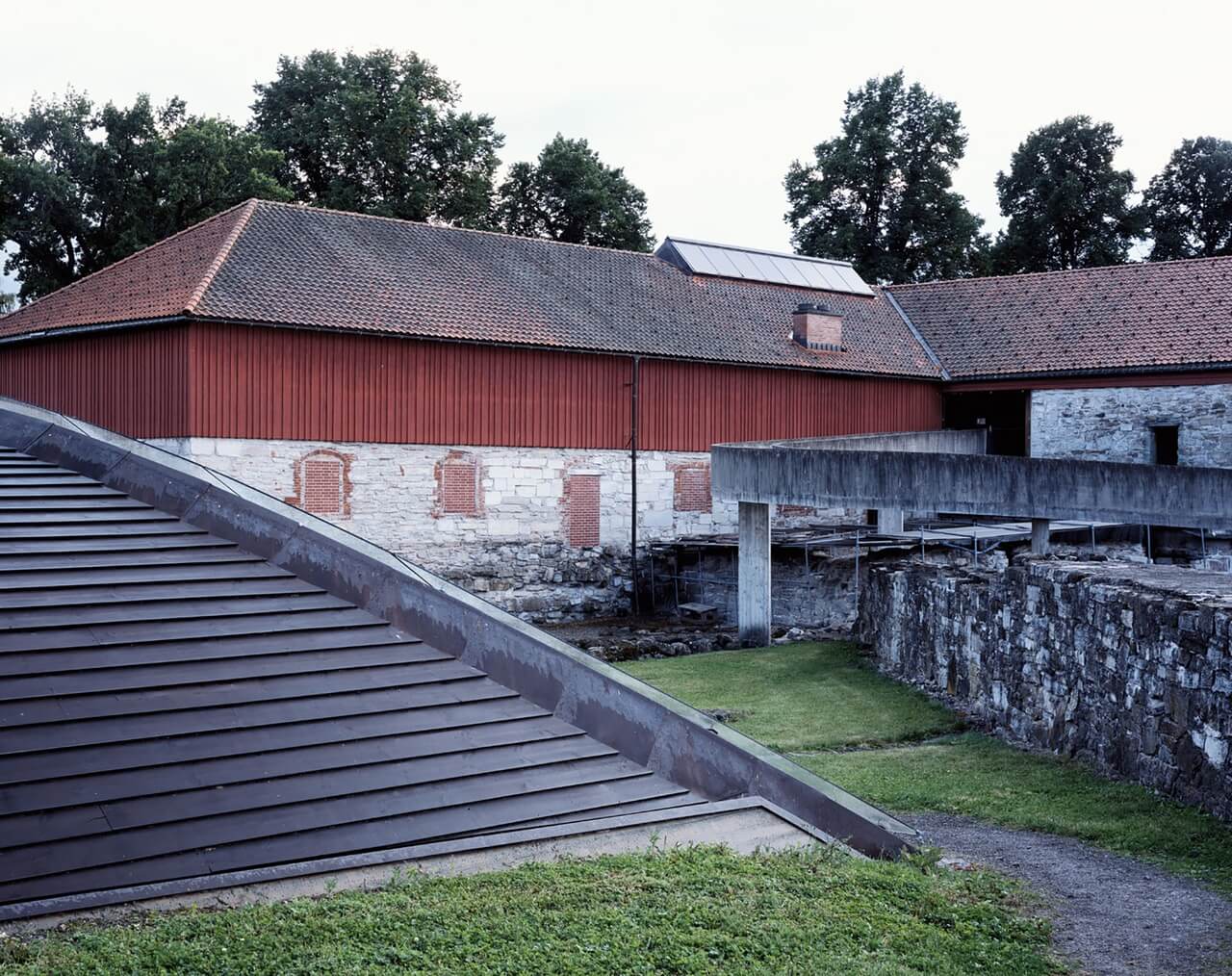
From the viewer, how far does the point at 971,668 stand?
659 inches

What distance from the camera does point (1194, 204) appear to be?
56594 mm

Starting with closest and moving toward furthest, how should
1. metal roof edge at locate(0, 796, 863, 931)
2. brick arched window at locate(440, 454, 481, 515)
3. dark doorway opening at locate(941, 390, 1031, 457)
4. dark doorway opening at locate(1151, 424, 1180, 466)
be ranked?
metal roof edge at locate(0, 796, 863, 931)
brick arched window at locate(440, 454, 481, 515)
dark doorway opening at locate(1151, 424, 1180, 466)
dark doorway opening at locate(941, 390, 1031, 457)

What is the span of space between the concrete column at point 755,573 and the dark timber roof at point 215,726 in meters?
15.8

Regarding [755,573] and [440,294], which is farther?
[440,294]

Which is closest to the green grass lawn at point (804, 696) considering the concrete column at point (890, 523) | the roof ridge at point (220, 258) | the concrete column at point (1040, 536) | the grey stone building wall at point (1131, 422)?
the concrete column at point (1040, 536)

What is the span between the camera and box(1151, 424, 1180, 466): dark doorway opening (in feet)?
111

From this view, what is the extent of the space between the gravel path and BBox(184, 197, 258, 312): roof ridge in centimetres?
1898

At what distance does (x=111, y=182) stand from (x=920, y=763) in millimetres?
36794

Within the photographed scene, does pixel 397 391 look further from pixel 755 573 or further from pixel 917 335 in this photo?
pixel 917 335

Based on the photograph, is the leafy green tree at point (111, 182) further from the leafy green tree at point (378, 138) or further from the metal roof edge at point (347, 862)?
the metal roof edge at point (347, 862)

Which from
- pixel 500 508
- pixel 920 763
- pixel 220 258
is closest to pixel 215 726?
pixel 920 763

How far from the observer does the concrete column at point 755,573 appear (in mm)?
25500

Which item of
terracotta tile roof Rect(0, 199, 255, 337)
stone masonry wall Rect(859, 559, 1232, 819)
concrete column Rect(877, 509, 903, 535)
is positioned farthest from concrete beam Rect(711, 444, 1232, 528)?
terracotta tile roof Rect(0, 199, 255, 337)

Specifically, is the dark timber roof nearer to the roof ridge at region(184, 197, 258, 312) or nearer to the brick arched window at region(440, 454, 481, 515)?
the roof ridge at region(184, 197, 258, 312)
